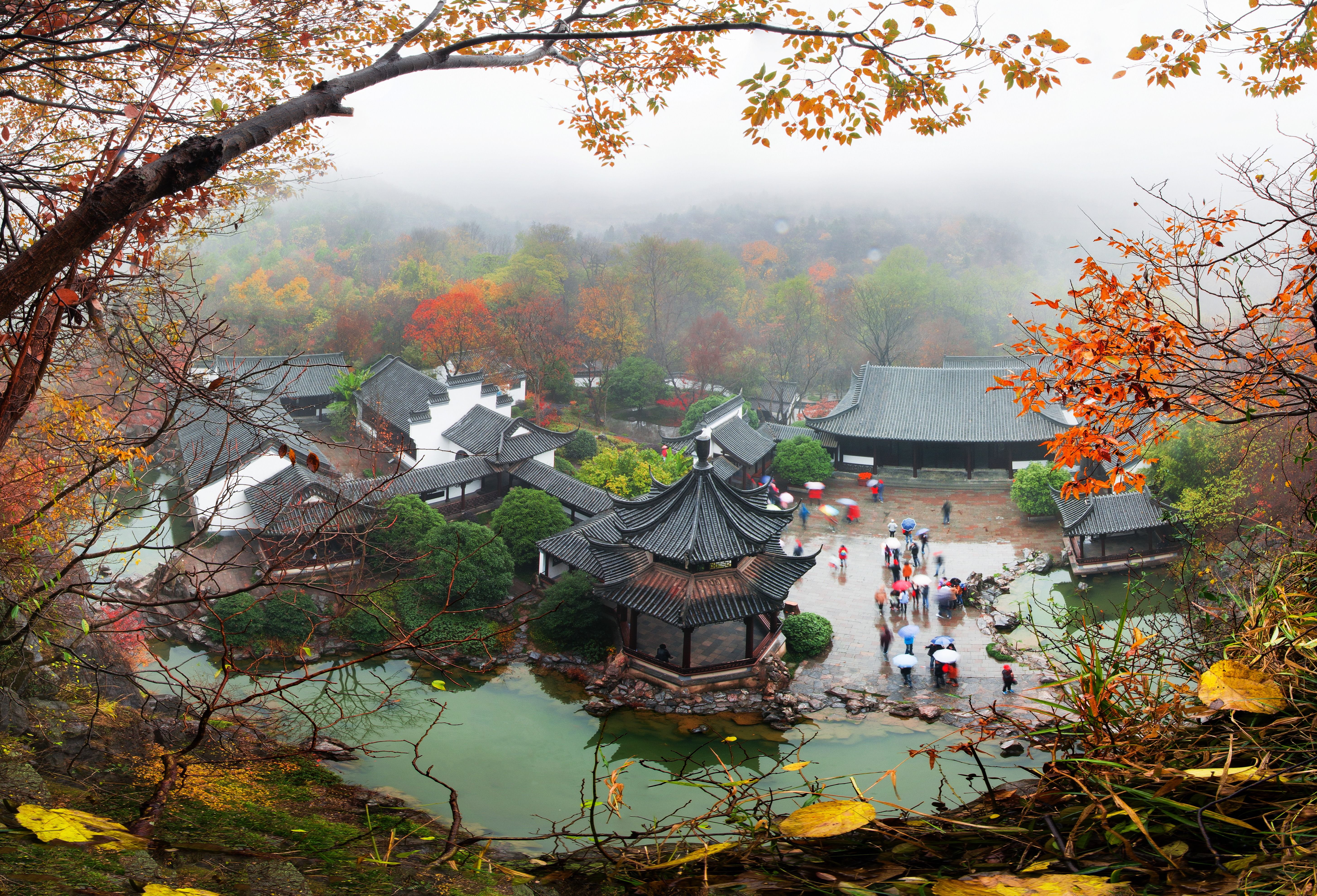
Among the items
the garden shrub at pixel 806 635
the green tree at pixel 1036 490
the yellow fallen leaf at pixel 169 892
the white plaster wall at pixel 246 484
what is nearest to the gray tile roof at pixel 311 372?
the white plaster wall at pixel 246 484

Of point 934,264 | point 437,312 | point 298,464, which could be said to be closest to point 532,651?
point 298,464

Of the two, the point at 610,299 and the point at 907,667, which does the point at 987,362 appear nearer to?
the point at 610,299

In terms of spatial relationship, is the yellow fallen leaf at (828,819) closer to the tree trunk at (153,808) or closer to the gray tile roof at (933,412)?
the tree trunk at (153,808)

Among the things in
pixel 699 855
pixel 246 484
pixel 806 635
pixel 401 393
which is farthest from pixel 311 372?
pixel 699 855

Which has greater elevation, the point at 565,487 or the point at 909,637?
the point at 565,487

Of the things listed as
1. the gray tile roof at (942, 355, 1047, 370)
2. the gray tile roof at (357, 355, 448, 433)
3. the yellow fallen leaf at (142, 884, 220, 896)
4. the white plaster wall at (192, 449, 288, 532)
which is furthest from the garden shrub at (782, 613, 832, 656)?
the gray tile roof at (942, 355, 1047, 370)

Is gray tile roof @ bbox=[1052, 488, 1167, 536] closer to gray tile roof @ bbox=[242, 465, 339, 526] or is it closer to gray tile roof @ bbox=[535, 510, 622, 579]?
gray tile roof @ bbox=[535, 510, 622, 579]
